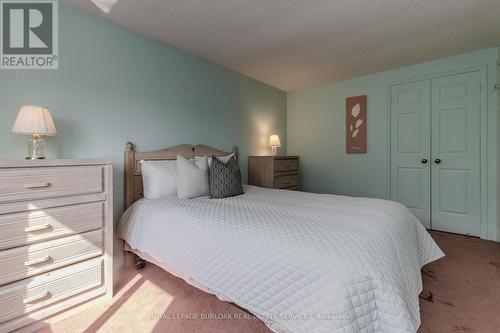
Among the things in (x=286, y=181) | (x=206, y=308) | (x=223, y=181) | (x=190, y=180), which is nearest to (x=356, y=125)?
(x=286, y=181)

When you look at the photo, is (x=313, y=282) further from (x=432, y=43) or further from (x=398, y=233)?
(x=432, y=43)

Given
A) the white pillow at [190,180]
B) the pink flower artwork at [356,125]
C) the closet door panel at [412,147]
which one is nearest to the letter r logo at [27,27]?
the white pillow at [190,180]

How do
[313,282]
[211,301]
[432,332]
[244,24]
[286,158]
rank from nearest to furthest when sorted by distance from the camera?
[313,282] → [432,332] → [211,301] → [244,24] → [286,158]

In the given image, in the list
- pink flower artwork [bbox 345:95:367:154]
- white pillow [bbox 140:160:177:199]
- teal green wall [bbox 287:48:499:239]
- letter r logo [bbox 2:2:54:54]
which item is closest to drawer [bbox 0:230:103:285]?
white pillow [bbox 140:160:177:199]

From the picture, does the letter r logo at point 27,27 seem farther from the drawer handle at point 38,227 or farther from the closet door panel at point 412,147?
the closet door panel at point 412,147

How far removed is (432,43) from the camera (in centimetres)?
257

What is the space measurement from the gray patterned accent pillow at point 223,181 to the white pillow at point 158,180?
0.35 metres

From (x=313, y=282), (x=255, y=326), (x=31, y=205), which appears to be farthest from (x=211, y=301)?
(x=31, y=205)

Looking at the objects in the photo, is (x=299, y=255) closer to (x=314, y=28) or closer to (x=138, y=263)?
(x=138, y=263)

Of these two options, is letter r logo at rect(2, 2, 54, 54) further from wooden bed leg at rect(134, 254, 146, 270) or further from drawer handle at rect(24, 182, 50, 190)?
wooden bed leg at rect(134, 254, 146, 270)

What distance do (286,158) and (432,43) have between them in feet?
6.94

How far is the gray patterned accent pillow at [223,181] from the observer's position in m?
2.16

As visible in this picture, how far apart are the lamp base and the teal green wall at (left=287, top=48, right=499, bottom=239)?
355 cm

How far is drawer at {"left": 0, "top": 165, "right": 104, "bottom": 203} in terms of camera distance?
4.18 ft
